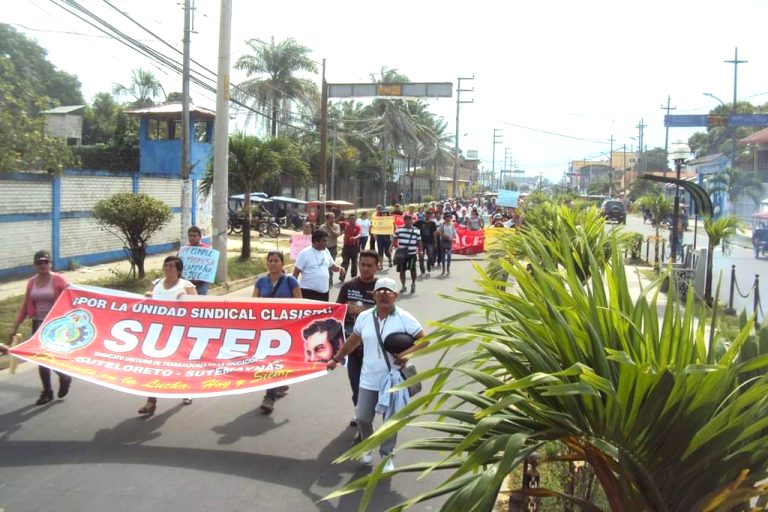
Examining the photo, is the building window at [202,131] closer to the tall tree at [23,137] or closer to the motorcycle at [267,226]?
the motorcycle at [267,226]

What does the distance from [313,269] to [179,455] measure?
130 inches

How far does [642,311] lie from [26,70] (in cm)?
5812

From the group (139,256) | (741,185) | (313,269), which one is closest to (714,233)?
(313,269)

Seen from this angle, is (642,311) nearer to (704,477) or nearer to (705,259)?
(704,477)

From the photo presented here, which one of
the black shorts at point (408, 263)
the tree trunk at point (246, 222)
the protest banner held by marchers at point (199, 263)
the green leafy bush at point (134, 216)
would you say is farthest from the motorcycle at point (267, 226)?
the protest banner held by marchers at point (199, 263)

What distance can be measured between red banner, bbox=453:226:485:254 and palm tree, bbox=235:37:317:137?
20.4 meters

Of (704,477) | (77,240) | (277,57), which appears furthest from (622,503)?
(277,57)

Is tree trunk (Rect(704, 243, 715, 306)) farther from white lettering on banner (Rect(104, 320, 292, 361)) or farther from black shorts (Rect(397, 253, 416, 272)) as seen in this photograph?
white lettering on banner (Rect(104, 320, 292, 361))

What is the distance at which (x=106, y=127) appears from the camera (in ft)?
172

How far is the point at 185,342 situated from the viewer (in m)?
7.04

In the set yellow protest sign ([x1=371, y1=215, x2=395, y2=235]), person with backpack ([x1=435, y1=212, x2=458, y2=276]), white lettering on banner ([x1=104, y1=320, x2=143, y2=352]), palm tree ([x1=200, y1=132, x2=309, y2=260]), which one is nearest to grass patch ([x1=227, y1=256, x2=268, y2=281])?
palm tree ([x1=200, y1=132, x2=309, y2=260])

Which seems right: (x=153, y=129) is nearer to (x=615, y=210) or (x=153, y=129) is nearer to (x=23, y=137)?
(x=23, y=137)

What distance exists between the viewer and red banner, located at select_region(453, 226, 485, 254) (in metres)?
27.1

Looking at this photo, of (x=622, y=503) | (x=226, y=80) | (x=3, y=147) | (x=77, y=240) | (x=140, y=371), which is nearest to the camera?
(x=622, y=503)
